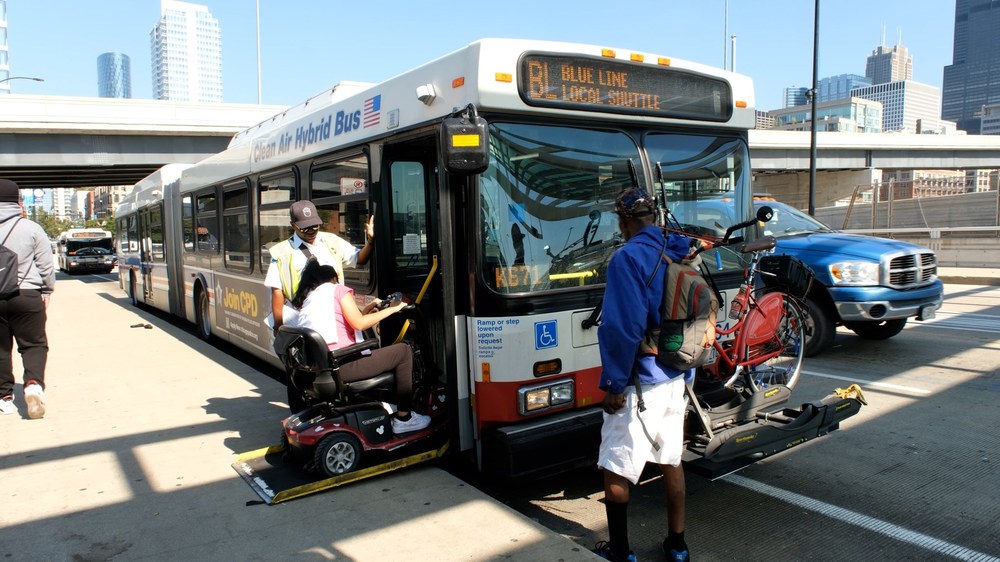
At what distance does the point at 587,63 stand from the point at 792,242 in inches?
224

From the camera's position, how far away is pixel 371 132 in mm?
5277

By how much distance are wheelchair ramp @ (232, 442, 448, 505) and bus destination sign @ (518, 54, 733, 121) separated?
8.08 feet

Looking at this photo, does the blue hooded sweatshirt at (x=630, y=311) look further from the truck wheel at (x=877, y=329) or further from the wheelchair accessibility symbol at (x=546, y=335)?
the truck wheel at (x=877, y=329)

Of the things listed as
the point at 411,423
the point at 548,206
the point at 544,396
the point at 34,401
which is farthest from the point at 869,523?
the point at 34,401

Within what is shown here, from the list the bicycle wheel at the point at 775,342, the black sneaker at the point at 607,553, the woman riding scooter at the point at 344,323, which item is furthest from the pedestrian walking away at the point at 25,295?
the bicycle wheel at the point at 775,342

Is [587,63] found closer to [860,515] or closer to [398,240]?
[398,240]

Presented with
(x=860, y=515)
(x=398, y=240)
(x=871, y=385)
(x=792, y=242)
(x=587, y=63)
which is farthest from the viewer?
(x=792, y=242)

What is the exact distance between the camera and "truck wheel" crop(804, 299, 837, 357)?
28.4 ft

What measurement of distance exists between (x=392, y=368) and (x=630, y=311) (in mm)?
2115

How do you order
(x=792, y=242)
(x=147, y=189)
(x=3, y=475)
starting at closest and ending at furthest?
(x=3, y=475), (x=792, y=242), (x=147, y=189)

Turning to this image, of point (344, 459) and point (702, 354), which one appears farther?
point (344, 459)

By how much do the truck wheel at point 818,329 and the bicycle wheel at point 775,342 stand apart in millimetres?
2566

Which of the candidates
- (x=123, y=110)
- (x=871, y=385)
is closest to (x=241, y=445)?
(x=871, y=385)

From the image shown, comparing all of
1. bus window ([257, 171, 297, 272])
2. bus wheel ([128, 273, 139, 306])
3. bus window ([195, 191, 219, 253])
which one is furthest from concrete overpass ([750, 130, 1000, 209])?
bus window ([257, 171, 297, 272])
